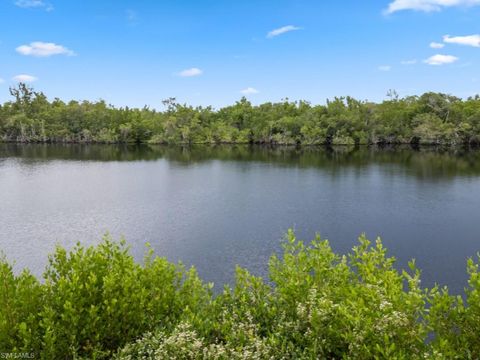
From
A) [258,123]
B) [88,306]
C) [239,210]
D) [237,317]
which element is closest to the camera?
[88,306]

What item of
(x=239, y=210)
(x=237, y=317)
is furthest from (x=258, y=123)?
(x=237, y=317)

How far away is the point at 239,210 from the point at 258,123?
106 meters

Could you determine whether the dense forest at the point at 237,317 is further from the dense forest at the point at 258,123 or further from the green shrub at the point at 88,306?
the dense forest at the point at 258,123

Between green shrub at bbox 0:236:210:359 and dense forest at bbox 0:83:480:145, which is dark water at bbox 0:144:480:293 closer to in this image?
green shrub at bbox 0:236:210:359

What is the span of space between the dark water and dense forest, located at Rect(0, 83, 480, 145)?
5497cm

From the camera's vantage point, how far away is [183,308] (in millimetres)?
11211

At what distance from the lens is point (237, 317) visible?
33.4 ft

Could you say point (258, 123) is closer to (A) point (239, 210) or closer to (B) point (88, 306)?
(A) point (239, 210)

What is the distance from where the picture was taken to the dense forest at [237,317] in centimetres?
848

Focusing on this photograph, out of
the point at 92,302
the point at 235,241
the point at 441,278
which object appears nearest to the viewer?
the point at 92,302

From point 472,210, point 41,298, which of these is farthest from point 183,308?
point 472,210

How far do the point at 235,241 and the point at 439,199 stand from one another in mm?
29621

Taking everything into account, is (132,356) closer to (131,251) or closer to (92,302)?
(92,302)

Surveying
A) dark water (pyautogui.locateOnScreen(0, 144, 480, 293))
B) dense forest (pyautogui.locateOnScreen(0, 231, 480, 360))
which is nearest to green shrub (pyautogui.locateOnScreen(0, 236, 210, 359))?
dense forest (pyautogui.locateOnScreen(0, 231, 480, 360))
